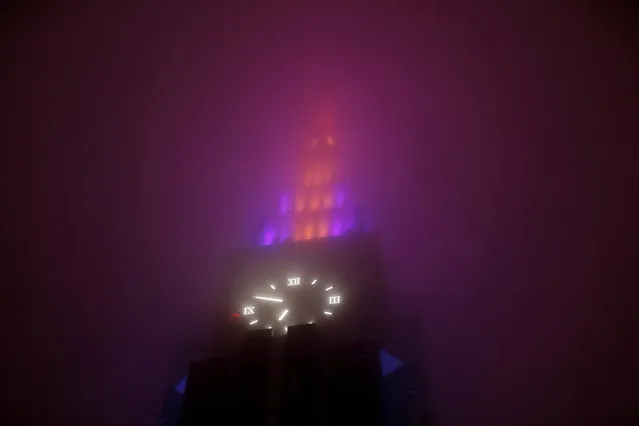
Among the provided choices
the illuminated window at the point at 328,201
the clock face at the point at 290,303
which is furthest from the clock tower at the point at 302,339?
the illuminated window at the point at 328,201

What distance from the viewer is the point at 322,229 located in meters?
19.7

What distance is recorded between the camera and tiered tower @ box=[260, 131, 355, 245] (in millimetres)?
19641

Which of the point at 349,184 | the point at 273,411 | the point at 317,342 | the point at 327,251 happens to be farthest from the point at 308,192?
the point at 273,411

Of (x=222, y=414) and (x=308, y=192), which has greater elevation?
(x=308, y=192)

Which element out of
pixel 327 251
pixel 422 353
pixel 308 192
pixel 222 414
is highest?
pixel 308 192

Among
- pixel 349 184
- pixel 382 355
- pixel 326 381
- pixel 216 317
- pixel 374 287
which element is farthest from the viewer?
pixel 349 184

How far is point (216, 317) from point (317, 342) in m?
4.67

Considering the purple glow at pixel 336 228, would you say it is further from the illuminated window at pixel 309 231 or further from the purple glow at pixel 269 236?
the purple glow at pixel 269 236

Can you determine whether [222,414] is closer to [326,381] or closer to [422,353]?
[326,381]

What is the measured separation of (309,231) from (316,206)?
1449 mm

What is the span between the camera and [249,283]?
17.0 m

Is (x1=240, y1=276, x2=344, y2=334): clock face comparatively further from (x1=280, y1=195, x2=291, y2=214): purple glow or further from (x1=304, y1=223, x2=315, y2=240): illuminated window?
(x1=280, y1=195, x2=291, y2=214): purple glow

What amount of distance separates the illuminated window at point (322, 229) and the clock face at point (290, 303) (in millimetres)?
3614

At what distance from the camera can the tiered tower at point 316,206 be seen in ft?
64.4
